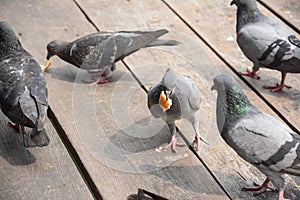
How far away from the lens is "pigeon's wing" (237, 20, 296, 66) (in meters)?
4.19

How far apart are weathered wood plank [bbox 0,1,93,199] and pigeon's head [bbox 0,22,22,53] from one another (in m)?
0.43

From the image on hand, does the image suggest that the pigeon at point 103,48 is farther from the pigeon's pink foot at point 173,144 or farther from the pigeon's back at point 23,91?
the pigeon's pink foot at point 173,144

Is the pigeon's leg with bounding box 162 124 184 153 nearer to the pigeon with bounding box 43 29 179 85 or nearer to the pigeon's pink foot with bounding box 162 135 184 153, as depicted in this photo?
the pigeon's pink foot with bounding box 162 135 184 153

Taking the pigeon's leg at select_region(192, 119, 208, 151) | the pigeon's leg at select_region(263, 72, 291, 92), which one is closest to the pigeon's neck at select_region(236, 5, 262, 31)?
the pigeon's leg at select_region(263, 72, 291, 92)

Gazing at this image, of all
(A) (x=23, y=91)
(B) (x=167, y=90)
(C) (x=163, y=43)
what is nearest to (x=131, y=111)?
(B) (x=167, y=90)

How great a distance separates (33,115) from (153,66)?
1.23 m

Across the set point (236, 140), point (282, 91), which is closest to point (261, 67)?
point (282, 91)

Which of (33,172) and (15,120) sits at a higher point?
(15,120)

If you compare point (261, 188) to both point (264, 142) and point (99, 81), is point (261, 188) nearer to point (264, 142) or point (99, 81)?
point (264, 142)

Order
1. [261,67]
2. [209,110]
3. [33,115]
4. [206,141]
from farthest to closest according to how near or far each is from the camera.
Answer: [261,67]
[209,110]
[206,141]
[33,115]

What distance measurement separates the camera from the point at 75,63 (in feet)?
14.5

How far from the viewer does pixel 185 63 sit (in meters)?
4.52

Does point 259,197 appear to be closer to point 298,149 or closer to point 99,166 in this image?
point 298,149

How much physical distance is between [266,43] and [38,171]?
1.73m
